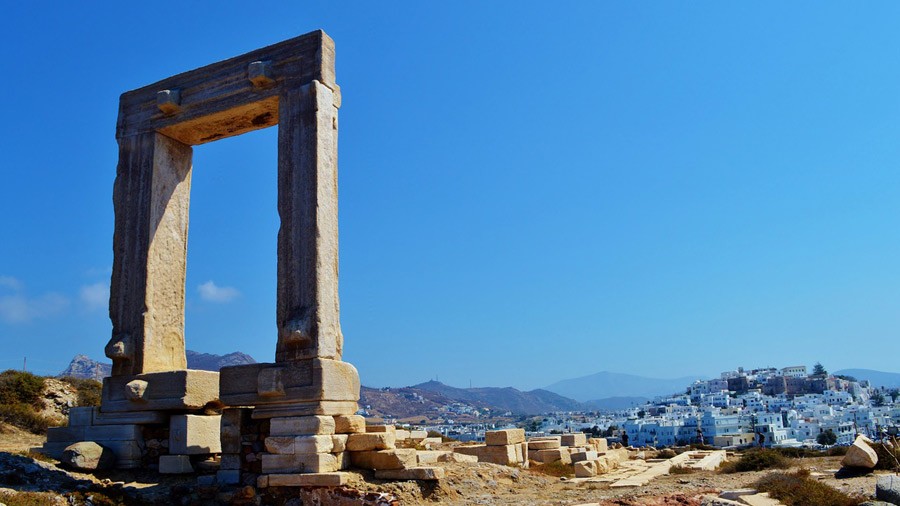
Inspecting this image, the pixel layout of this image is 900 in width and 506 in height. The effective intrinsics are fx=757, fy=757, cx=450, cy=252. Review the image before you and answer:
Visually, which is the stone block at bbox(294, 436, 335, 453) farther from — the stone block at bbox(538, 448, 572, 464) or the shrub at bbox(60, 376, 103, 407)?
the shrub at bbox(60, 376, 103, 407)

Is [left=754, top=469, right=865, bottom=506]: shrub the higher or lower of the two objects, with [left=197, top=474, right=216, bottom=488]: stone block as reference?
lower

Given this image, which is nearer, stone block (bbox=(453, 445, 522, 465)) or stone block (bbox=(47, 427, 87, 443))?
stone block (bbox=(47, 427, 87, 443))

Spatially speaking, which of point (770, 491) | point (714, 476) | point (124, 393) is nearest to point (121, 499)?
point (124, 393)

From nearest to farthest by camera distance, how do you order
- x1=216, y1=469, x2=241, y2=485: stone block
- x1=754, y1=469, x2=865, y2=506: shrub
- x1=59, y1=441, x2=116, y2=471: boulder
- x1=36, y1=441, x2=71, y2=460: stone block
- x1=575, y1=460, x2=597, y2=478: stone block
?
1. x1=754, y1=469, x2=865, y2=506: shrub
2. x1=216, y1=469, x2=241, y2=485: stone block
3. x1=59, y1=441, x2=116, y2=471: boulder
4. x1=36, y1=441, x2=71, y2=460: stone block
5. x1=575, y1=460, x2=597, y2=478: stone block

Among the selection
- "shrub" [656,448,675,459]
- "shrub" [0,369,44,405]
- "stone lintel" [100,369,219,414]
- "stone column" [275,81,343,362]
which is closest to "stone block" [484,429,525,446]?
"stone column" [275,81,343,362]

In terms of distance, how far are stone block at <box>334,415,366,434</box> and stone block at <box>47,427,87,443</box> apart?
460 cm

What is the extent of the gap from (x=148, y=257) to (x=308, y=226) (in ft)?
10.4

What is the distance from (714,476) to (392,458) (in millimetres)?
7766

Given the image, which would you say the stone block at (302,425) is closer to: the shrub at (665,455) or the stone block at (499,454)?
the stone block at (499,454)

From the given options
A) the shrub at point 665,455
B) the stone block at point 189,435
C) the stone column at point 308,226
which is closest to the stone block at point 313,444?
the stone column at point 308,226

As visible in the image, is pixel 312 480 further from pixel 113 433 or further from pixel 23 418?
pixel 23 418

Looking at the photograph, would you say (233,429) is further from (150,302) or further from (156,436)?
(150,302)

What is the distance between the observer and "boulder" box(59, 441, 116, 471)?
10953 mm

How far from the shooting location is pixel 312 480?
961 centimetres
